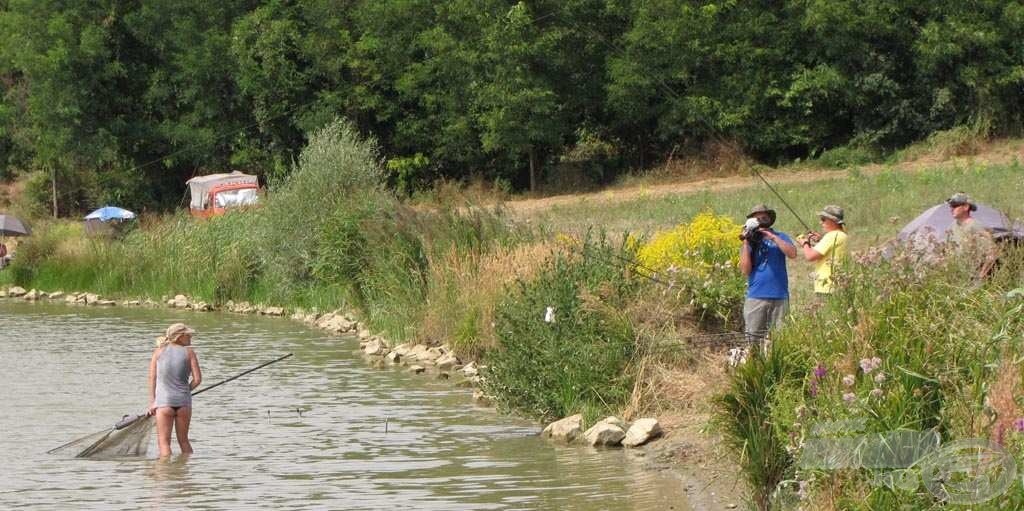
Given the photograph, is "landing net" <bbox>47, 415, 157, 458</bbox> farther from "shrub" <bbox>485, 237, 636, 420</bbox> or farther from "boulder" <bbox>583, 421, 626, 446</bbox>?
"boulder" <bbox>583, 421, 626, 446</bbox>

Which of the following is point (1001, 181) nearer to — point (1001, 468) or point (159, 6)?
point (1001, 468)

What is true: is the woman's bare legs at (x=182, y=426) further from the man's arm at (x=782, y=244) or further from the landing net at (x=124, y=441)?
the man's arm at (x=782, y=244)

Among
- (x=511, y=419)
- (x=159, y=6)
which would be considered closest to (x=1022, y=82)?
(x=159, y=6)

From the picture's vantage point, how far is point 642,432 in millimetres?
14203

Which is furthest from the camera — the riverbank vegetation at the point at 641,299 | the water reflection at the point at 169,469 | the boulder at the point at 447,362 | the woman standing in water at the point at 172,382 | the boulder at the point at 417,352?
the boulder at the point at 417,352

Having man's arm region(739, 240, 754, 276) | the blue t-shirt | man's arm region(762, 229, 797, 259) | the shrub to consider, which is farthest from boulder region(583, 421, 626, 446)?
man's arm region(762, 229, 797, 259)

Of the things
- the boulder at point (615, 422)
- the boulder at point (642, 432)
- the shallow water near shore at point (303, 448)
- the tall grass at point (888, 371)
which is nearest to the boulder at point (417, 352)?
the shallow water near shore at point (303, 448)

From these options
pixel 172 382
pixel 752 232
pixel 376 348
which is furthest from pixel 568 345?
pixel 376 348

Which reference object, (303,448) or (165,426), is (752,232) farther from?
(165,426)

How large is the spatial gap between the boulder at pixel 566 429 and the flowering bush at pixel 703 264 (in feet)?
5.90

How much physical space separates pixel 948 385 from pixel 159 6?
5235 cm

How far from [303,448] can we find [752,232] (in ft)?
16.7

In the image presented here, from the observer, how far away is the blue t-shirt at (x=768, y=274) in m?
14.0

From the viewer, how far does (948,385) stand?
9.32m
